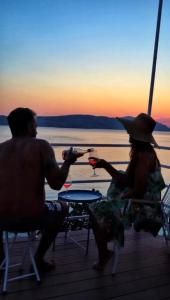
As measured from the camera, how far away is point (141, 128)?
2.85 meters

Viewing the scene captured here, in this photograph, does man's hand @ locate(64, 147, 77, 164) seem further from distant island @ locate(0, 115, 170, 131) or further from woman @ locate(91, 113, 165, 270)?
distant island @ locate(0, 115, 170, 131)

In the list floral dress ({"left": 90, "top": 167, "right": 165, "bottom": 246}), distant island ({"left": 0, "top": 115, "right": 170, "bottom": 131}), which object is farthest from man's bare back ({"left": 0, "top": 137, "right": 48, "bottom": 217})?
distant island ({"left": 0, "top": 115, "right": 170, "bottom": 131})

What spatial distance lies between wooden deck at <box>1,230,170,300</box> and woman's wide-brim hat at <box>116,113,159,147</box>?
1.00 m

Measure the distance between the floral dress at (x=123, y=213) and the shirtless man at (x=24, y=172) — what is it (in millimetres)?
561

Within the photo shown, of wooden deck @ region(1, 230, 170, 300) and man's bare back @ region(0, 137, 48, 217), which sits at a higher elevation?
man's bare back @ region(0, 137, 48, 217)

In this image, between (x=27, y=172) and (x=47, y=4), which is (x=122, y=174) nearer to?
(x=27, y=172)

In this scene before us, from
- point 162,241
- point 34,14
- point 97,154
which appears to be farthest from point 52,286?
point 34,14

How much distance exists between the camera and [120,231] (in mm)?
2756

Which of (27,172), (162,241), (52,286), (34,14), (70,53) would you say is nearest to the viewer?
(27,172)

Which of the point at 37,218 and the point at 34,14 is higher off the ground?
the point at 34,14

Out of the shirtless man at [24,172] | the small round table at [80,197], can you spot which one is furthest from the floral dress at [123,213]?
the shirtless man at [24,172]

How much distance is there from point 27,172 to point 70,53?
16.5 feet

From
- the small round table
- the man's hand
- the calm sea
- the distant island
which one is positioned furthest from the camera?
the distant island

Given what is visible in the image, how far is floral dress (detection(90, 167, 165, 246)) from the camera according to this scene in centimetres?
275
